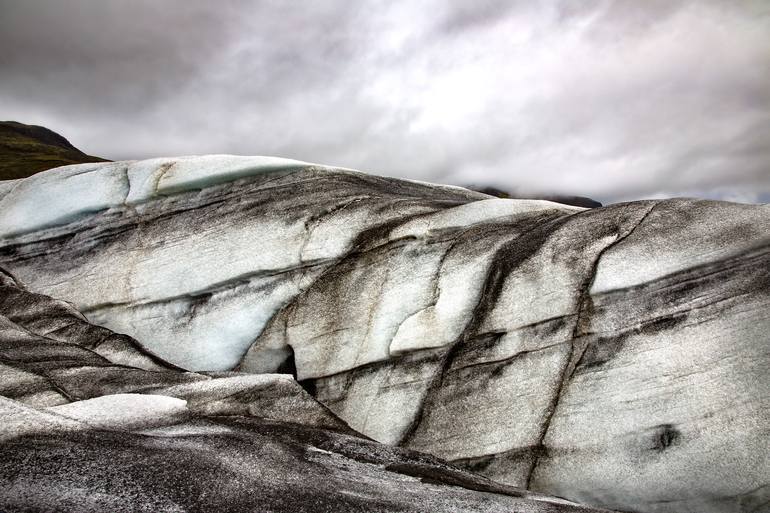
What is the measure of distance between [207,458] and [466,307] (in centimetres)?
966

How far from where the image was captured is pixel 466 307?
17.5 meters

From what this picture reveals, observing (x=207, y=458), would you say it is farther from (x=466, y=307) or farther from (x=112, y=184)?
(x=112, y=184)

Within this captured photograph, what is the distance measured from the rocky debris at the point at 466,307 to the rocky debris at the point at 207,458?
309 centimetres

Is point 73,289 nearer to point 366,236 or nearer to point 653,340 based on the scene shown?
point 366,236

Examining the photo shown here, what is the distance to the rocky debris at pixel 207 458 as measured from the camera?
8.01 m

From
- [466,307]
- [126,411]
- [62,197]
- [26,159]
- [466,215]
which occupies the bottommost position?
[126,411]

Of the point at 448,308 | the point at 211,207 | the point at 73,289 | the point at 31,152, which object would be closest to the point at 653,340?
the point at 448,308

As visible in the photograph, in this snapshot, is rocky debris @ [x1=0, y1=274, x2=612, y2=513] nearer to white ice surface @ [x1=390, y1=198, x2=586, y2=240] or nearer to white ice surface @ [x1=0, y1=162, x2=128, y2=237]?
white ice surface @ [x1=390, y1=198, x2=586, y2=240]

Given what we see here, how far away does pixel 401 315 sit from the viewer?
18391mm

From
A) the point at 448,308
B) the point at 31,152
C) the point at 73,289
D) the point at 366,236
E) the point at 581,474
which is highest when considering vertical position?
the point at 31,152

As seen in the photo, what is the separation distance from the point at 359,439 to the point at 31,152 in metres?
213

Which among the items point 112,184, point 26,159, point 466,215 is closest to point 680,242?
point 466,215

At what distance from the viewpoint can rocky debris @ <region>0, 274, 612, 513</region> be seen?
801 centimetres

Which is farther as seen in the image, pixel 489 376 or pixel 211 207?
pixel 211 207
